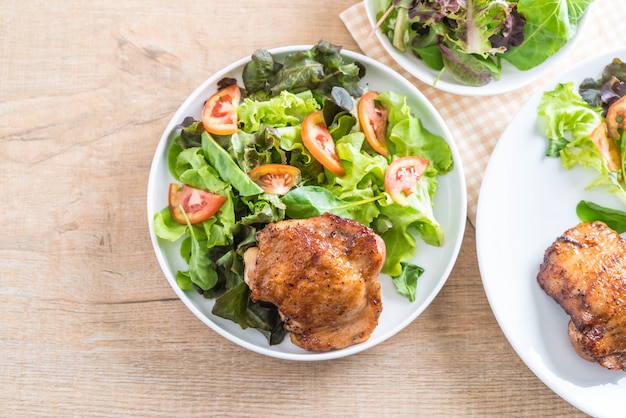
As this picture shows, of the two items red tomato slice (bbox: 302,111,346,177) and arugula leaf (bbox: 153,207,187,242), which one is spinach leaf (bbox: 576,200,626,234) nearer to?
red tomato slice (bbox: 302,111,346,177)

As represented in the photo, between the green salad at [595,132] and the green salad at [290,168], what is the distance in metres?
0.55

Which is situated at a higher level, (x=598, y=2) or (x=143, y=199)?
(x=598, y=2)

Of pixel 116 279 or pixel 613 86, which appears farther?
pixel 116 279

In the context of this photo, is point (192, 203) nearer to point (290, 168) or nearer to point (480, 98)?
point (290, 168)

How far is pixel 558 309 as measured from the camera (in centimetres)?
298

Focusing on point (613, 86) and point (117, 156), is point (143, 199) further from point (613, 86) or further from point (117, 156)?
point (613, 86)

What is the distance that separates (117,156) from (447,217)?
1725 millimetres

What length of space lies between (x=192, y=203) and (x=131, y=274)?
0.62m

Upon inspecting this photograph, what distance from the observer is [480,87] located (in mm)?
3021

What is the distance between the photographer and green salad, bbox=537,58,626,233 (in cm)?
294

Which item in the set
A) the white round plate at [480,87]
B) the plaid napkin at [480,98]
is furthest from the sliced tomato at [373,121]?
the plaid napkin at [480,98]

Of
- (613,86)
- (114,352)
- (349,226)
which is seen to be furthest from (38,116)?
(613,86)

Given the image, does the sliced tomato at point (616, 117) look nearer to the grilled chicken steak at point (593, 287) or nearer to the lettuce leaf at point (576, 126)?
the lettuce leaf at point (576, 126)

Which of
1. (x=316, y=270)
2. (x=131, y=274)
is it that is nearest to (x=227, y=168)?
(x=316, y=270)
